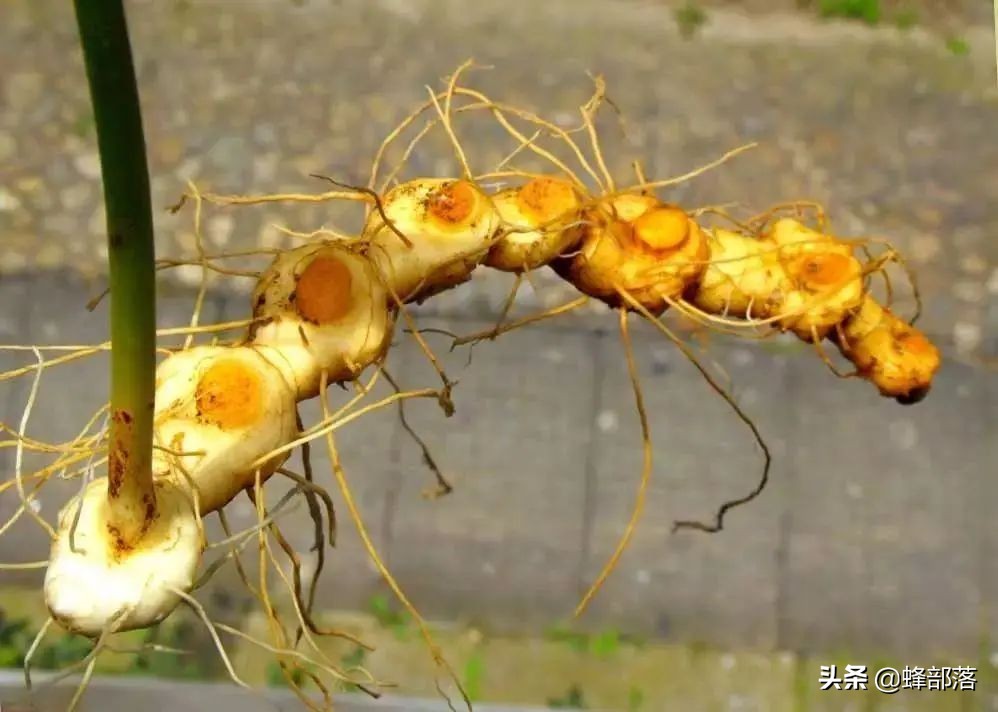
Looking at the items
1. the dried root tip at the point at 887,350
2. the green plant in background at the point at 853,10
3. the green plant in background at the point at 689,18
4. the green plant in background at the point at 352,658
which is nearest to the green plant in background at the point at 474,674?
the green plant in background at the point at 352,658

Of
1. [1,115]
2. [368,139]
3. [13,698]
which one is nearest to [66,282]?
[1,115]

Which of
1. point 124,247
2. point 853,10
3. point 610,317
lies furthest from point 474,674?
point 853,10

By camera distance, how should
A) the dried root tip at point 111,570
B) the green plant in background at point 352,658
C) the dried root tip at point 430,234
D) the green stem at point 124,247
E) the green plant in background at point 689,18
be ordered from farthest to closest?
the green plant in background at point 689,18, the green plant in background at point 352,658, the dried root tip at point 430,234, the dried root tip at point 111,570, the green stem at point 124,247

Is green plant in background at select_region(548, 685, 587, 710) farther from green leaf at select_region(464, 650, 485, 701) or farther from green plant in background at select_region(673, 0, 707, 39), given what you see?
green plant in background at select_region(673, 0, 707, 39)

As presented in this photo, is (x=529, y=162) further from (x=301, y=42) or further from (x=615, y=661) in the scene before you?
(x=615, y=661)

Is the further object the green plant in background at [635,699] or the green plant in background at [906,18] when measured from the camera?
the green plant in background at [906,18]

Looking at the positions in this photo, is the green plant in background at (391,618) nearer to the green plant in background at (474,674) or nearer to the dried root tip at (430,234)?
the green plant in background at (474,674)

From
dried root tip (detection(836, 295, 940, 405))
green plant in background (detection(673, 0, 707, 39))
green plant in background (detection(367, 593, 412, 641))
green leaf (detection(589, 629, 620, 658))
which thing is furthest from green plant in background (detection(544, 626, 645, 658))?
green plant in background (detection(673, 0, 707, 39))
